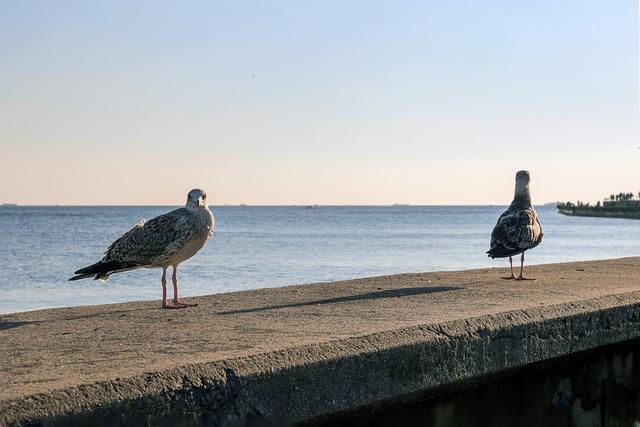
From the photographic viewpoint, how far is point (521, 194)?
1052 centimetres

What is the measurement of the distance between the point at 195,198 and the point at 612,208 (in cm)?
10681

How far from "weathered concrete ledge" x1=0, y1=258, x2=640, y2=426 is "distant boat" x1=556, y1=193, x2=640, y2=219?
10005 centimetres

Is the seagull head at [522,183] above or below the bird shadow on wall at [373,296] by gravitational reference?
above

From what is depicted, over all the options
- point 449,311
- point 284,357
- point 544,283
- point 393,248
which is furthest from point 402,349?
point 393,248

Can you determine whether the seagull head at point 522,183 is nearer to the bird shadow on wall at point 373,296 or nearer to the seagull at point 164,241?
A: the bird shadow on wall at point 373,296

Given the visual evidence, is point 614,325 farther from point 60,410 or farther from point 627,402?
point 60,410

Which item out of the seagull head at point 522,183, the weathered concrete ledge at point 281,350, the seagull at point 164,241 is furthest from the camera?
the seagull head at point 522,183

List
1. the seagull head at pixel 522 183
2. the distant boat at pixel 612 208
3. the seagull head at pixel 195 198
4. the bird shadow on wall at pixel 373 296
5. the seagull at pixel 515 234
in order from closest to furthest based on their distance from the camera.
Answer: the bird shadow on wall at pixel 373 296
the seagull head at pixel 195 198
the seagull at pixel 515 234
the seagull head at pixel 522 183
the distant boat at pixel 612 208

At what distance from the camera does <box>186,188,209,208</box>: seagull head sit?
23.9 ft

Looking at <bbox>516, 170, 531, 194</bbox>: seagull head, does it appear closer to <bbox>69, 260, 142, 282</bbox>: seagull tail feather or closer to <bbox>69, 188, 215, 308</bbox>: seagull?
<bbox>69, 188, 215, 308</bbox>: seagull

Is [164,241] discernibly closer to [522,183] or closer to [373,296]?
[373,296]

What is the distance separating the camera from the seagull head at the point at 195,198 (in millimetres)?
7277

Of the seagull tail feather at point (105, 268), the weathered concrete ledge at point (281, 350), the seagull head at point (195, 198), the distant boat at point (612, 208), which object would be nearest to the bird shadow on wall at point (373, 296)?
the weathered concrete ledge at point (281, 350)

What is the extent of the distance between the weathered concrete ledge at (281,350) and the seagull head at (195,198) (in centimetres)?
82
